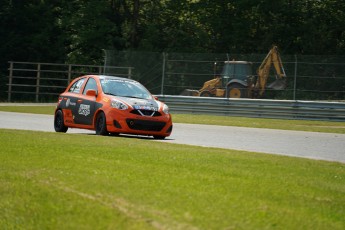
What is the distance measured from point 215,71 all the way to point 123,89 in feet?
45.3

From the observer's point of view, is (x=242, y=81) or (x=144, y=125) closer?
(x=144, y=125)

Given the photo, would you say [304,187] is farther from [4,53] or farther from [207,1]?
[207,1]

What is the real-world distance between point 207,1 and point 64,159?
157 ft

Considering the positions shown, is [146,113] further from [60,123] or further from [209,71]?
[209,71]

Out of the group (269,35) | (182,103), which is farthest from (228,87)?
(269,35)

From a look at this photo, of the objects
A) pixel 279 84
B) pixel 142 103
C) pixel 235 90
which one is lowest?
pixel 142 103

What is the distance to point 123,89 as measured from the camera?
60.0ft

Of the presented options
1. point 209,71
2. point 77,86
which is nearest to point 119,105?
point 77,86

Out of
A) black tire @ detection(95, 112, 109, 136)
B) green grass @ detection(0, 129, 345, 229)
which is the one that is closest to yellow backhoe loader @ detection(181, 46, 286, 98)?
black tire @ detection(95, 112, 109, 136)

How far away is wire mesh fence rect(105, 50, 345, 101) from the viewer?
96.0 ft

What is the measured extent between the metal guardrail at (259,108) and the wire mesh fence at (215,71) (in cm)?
35

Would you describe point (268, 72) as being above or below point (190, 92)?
above

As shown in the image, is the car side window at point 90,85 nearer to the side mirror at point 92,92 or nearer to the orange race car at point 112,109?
Result: the orange race car at point 112,109

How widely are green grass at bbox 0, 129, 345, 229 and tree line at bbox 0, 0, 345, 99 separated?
40250 millimetres
